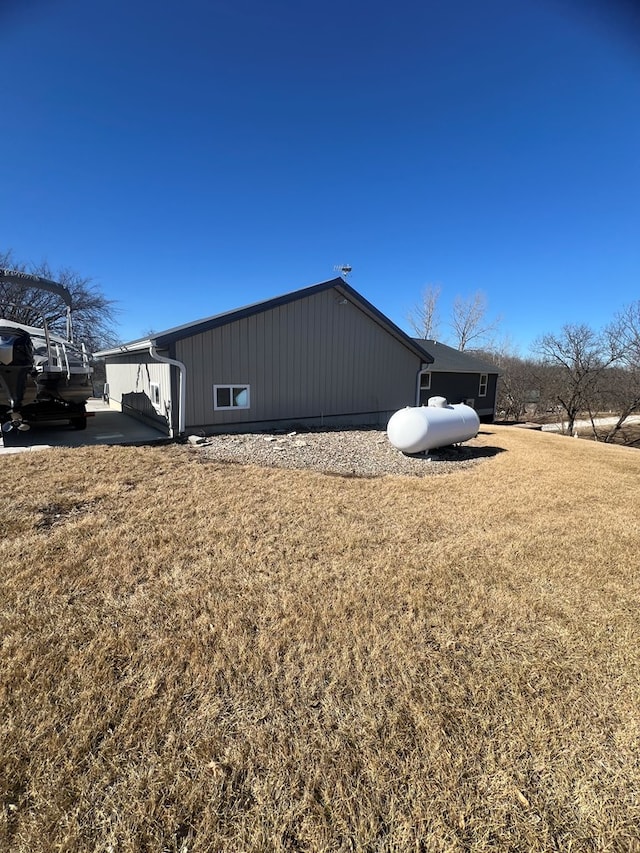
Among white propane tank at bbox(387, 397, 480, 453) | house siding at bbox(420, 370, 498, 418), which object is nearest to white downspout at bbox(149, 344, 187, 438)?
white propane tank at bbox(387, 397, 480, 453)

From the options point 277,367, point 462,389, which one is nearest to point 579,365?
point 462,389

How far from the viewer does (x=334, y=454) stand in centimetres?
865

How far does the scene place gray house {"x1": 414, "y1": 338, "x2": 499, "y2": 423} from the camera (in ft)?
62.7

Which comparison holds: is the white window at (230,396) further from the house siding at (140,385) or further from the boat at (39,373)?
the boat at (39,373)

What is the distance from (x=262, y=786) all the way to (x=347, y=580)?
1.76 m

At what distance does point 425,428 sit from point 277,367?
5055 mm

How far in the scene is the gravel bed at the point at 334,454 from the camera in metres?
7.66

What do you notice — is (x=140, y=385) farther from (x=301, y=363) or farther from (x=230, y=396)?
(x=301, y=363)

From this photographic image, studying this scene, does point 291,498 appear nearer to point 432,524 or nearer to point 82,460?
point 432,524

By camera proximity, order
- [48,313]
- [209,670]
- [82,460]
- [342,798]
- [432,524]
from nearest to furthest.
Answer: [342,798], [209,670], [432,524], [82,460], [48,313]

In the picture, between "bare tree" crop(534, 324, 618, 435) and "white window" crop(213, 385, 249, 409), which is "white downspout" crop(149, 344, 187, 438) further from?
"bare tree" crop(534, 324, 618, 435)

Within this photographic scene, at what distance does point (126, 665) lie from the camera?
7.44 feet

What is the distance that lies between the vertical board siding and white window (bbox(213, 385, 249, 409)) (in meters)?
0.14

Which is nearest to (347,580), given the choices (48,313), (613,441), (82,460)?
(82,460)
